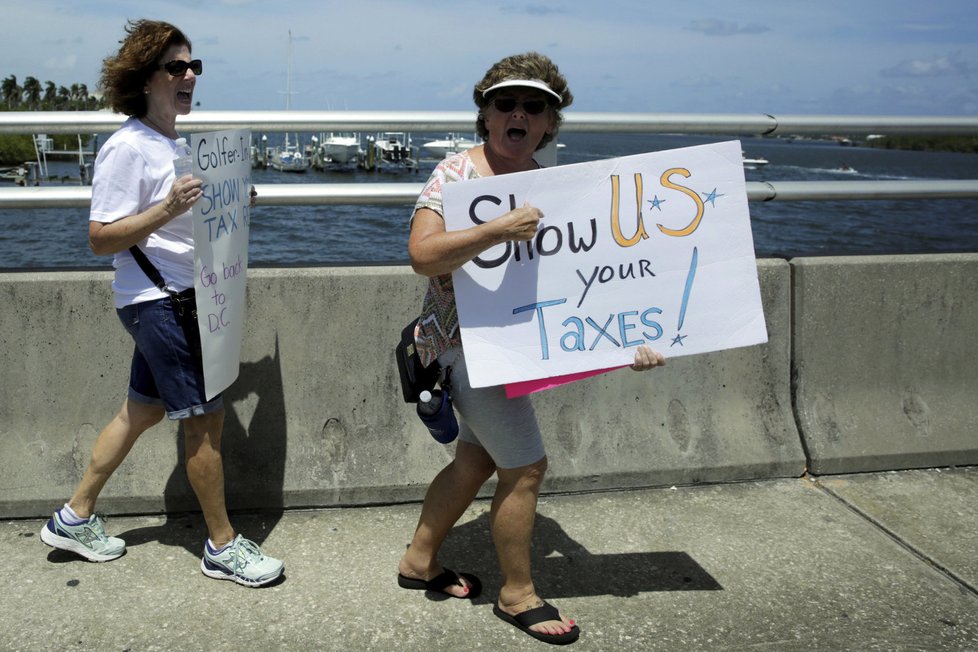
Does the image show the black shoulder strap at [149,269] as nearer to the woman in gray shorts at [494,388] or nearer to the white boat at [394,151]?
the woman in gray shorts at [494,388]

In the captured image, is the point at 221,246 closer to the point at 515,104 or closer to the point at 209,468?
the point at 209,468

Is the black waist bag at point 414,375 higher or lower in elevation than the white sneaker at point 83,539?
higher

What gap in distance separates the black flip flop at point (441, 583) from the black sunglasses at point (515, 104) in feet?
5.76

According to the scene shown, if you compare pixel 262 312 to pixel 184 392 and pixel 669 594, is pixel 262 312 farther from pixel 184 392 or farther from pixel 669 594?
pixel 669 594

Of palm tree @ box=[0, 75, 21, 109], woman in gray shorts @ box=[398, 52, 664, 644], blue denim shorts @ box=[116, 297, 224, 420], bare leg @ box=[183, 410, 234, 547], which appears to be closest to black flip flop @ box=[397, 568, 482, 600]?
woman in gray shorts @ box=[398, 52, 664, 644]

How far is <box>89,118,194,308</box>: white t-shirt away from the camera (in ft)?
11.2

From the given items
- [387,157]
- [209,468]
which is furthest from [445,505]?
[387,157]

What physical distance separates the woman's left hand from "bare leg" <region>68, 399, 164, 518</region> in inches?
74.7

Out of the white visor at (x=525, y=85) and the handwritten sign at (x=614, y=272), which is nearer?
the white visor at (x=525, y=85)

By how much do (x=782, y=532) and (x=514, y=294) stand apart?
1811 millimetres

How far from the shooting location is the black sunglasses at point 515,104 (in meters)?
3.25

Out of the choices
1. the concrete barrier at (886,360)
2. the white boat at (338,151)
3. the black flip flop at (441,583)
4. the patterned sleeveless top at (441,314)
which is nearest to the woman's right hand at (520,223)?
the patterned sleeveless top at (441,314)

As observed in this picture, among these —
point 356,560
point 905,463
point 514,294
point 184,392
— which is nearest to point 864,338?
point 905,463

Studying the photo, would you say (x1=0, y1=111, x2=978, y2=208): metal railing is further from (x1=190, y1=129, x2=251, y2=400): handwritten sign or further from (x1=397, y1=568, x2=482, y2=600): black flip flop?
(x1=397, y1=568, x2=482, y2=600): black flip flop
